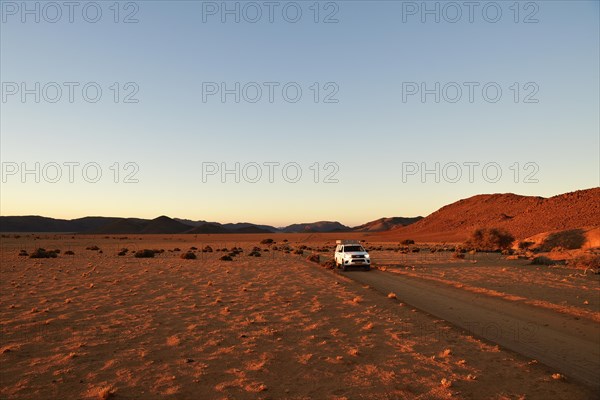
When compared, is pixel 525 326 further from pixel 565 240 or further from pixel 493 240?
pixel 493 240

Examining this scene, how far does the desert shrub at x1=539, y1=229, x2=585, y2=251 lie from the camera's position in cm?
4714

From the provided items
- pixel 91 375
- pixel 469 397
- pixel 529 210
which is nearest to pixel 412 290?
pixel 469 397

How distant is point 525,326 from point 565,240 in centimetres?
4332

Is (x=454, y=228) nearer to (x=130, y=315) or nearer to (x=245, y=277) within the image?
(x=245, y=277)

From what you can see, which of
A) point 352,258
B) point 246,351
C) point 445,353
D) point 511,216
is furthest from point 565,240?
point 511,216

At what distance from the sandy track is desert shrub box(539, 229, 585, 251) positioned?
1343 inches

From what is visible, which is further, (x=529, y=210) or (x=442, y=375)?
(x=529, y=210)

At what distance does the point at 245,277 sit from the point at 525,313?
51.5ft

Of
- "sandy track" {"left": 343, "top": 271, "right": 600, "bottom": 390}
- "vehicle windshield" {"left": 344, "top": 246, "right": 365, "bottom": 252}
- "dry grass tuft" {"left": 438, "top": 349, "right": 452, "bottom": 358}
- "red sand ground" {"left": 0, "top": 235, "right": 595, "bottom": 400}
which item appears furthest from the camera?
"vehicle windshield" {"left": 344, "top": 246, "right": 365, "bottom": 252}

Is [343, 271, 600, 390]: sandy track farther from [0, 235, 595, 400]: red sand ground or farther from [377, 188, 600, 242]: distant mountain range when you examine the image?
[377, 188, 600, 242]: distant mountain range

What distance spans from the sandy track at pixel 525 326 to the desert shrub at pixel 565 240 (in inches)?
1343

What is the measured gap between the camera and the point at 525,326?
12.8m

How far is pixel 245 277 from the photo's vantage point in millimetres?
26359

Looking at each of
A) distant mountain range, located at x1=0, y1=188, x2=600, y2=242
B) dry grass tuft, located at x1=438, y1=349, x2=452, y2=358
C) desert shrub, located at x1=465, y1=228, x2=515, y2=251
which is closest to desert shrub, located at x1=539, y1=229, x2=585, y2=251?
desert shrub, located at x1=465, y1=228, x2=515, y2=251
